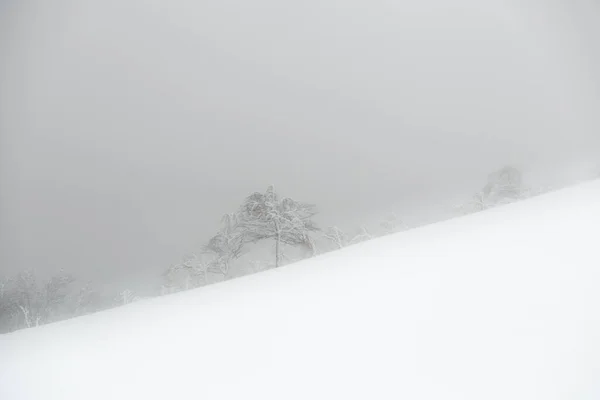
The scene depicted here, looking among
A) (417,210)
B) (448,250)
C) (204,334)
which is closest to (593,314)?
(448,250)

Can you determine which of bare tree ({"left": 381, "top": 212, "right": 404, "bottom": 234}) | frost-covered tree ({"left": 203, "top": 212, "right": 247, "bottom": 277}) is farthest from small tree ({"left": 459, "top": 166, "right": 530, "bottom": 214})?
frost-covered tree ({"left": 203, "top": 212, "right": 247, "bottom": 277})

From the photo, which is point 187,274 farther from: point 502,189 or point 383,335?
point 502,189

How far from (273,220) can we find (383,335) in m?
12.9

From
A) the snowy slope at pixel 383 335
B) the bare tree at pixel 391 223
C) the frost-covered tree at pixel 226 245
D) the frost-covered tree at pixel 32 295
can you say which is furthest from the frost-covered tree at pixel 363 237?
the frost-covered tree at pixel 32 295

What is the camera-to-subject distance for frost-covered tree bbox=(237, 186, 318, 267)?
15.5 m

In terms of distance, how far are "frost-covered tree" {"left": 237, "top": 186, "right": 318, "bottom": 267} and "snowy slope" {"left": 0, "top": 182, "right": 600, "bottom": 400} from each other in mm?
9908

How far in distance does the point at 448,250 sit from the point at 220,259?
51.7 ft

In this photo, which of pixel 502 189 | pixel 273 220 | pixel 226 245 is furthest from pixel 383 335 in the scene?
pixel 502 189

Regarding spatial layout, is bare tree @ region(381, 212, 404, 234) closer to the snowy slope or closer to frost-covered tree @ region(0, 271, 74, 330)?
the snowy slope

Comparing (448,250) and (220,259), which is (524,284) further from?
(220,259)

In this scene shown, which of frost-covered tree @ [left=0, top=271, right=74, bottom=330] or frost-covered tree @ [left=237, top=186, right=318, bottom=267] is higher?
frost-covered tree @ [left=237, top=186, right=318, bottom=267]

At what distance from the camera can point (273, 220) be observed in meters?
15.4

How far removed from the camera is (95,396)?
294cm

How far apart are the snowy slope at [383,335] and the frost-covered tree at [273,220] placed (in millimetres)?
9908
